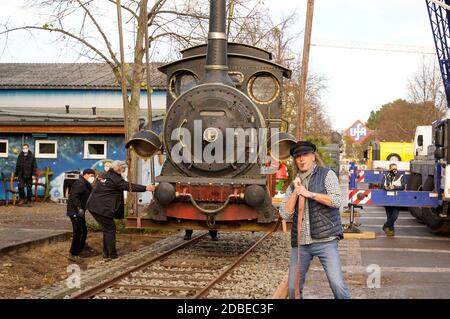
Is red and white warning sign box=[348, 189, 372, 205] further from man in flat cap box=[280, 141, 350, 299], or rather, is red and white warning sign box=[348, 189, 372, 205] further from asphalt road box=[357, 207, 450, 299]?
man in flat cap box=[280, 141, 350, 299]

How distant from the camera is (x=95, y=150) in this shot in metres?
23.4

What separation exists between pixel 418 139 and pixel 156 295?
18367 mm

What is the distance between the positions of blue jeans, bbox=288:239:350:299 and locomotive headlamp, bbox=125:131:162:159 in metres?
5.69

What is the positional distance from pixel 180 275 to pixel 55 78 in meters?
26.6

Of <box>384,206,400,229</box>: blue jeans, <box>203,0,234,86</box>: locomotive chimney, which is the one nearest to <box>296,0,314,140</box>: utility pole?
<box>384,206,400,229</box>: blue jeans

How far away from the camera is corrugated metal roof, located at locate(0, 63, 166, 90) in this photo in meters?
32.9

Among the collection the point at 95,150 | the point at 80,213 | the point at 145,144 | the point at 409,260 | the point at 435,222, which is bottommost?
the point at 409,260

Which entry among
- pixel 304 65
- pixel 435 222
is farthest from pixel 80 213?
pixel 304 65

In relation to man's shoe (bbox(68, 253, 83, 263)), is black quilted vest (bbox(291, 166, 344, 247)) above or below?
above

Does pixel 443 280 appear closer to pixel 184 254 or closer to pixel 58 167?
pixel 184 254

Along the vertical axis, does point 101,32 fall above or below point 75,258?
above

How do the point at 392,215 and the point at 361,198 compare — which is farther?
the point at 392,215

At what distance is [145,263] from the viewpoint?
10586 mm

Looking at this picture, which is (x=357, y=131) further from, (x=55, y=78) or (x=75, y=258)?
(x=55, y=78)
